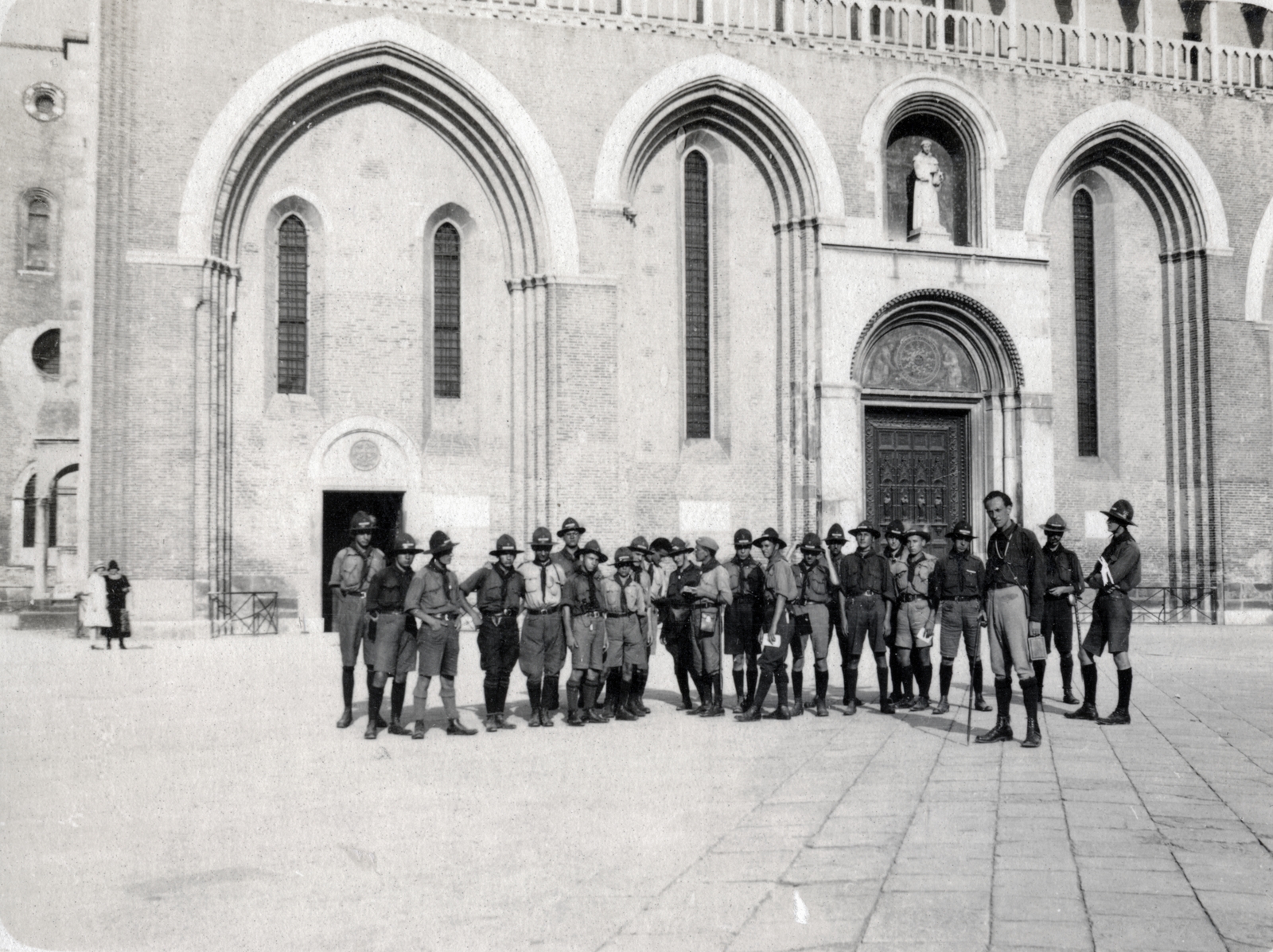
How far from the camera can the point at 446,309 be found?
22.0 m

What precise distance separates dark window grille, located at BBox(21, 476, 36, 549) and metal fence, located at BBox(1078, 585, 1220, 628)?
22.0 meters

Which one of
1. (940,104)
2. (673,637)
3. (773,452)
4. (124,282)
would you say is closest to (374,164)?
(124,282)

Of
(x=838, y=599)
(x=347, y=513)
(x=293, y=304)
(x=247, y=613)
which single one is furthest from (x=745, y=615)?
(x=293, y=304)

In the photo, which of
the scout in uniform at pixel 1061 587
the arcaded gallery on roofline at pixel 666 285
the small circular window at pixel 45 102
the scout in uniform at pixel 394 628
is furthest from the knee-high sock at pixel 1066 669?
the small circular window at pixel 45 102

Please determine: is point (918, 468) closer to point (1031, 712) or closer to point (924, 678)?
point (924, 678)

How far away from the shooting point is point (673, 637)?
40.6ft

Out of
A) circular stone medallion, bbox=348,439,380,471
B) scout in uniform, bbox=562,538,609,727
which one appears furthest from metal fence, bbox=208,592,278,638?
scout in uniform, bbox=562,538,609,727

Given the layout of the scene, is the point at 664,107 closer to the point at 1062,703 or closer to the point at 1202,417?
the point at 1202,417

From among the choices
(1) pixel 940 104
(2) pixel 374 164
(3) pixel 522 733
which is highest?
(1) pixel 940 104

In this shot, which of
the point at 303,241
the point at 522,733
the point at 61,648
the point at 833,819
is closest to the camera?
the point at 833,819

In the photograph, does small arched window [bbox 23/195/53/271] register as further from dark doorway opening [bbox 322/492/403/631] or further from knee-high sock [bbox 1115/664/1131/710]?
knee-high sock [bbox 1115/664/1131/710]

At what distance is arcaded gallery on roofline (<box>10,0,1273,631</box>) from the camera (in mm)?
20000

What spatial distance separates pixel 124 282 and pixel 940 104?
538 inches

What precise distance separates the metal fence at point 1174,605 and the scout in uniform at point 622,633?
1384cm
